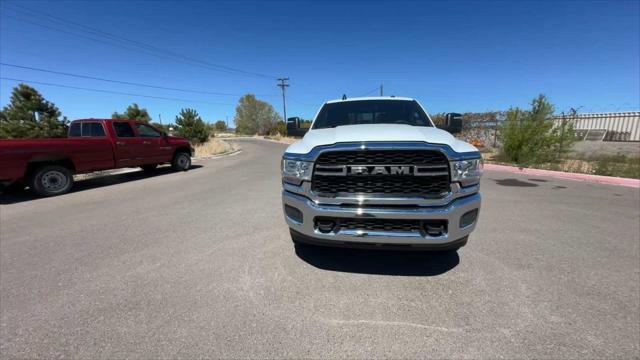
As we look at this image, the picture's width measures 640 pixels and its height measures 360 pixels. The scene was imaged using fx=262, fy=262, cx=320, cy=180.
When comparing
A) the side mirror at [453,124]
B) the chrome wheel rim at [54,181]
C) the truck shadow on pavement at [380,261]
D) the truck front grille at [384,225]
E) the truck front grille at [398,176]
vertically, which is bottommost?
the truck shadow on pavement at [380,261]

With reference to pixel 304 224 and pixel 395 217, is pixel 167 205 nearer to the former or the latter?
pixel 304 224

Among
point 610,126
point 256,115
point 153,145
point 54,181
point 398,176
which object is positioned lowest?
point 54,181

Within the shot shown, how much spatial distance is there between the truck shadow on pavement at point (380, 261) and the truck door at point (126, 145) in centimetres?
762

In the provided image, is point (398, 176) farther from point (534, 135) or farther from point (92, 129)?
point (534, 135)

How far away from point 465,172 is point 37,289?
14.3 feet

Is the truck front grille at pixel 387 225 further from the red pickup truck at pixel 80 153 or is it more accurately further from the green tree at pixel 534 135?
the green tree at pixel 534 135

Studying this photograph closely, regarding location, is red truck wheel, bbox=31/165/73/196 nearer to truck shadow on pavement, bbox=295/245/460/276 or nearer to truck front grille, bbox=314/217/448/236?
truck shadow on pavement, bbox=295/245/460/276

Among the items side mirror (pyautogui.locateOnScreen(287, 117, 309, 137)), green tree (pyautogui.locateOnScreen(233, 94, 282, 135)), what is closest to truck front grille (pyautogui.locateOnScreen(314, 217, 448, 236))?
side mirror (pyautogui.locateOnScreen(287, 117, 309, 137))

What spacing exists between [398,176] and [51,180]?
8.68 m

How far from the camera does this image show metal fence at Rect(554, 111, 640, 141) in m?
17.6

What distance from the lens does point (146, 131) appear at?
29.6ft

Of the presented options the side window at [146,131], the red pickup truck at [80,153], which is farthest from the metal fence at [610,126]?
the red pickup truck at [80,153]

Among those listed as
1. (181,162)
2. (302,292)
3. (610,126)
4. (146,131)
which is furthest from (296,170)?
(610,126)

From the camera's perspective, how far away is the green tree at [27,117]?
745 inches
